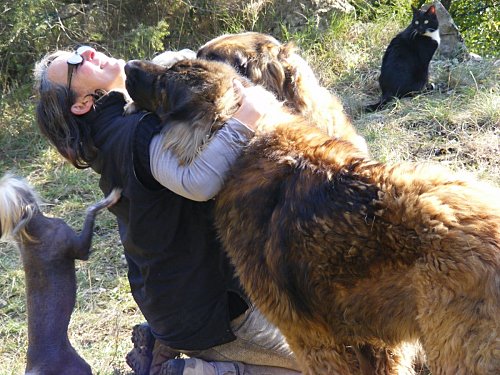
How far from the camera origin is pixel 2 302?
4.86m

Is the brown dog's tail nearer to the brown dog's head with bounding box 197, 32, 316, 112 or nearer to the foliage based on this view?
the brown dog's head with bounding box 197, 32, 316, 112

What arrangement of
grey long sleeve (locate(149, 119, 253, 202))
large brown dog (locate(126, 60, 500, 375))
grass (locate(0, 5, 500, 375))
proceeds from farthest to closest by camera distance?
grass (locate(0, 5, 500, 375)), grey long sleeve (locate(149, 119, 253, 202)), large brown dog (locate(126, 60, 500, 375))

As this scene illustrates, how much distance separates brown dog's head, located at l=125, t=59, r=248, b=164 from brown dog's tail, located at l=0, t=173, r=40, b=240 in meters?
0.74

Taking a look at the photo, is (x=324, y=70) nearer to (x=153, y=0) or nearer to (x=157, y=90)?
(x=153, y=0)

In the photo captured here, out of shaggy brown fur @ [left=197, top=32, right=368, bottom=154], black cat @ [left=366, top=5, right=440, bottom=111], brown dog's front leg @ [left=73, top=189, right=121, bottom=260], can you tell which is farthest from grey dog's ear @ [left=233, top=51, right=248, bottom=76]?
black cat @ [left=366, top=5, right=440, bottom=111]

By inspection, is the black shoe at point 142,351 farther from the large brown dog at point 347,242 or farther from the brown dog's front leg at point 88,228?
the large brown dog at point 347,242

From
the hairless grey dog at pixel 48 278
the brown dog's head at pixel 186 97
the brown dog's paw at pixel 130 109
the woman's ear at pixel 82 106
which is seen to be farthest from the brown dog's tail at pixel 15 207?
the brown dog's head at pixel 186 97

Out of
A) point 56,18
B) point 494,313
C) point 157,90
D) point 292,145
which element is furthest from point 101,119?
point 56,18

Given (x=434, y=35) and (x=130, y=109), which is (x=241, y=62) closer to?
(x=130, y=109)

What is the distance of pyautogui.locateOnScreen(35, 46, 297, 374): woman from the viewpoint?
3.16 meters

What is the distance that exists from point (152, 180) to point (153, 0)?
211 inches

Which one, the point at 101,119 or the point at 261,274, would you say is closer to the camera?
the point at 261,274

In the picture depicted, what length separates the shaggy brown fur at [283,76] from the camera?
11.8 feet

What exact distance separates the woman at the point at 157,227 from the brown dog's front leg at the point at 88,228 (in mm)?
62
